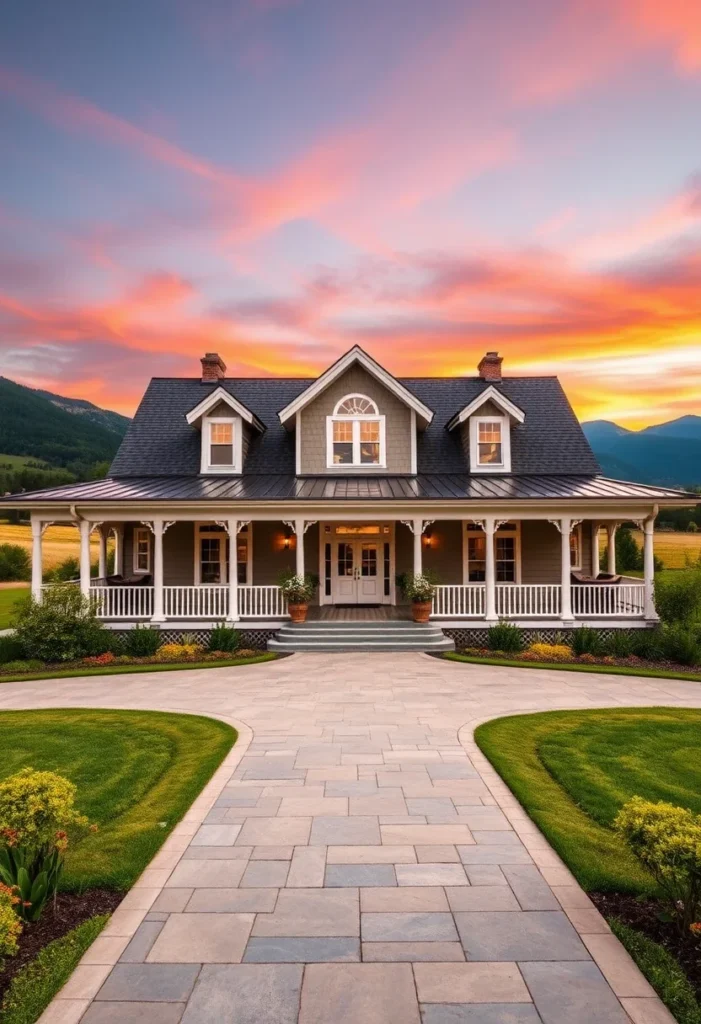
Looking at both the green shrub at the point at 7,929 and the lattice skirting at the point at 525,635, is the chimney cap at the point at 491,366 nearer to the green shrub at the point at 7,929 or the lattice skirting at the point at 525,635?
the lattice skirting at the point at 525,635

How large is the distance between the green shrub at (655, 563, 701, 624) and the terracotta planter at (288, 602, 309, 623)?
10.5m

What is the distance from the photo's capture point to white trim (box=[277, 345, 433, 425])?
19031 millimetres

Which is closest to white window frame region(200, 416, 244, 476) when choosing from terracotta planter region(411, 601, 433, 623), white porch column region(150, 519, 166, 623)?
white porch column region(150, 519, 166, 623)

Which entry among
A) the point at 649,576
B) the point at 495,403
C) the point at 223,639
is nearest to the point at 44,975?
the point at 223,639

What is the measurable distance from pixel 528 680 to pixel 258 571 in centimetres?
1030

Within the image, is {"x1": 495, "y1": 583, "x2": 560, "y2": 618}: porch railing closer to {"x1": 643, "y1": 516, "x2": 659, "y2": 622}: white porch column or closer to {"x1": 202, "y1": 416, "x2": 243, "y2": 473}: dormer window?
{"x1": 643, "y1": 516, "x2": 659, "y2": 622}: white porch column

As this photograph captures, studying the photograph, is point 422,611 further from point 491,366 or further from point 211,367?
point 211,367

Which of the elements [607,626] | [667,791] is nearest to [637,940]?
[667,791]

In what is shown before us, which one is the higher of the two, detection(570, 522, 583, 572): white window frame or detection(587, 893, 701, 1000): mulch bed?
detection(570, 522, 583, 572): white window frame

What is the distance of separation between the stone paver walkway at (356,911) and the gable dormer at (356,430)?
12.3m

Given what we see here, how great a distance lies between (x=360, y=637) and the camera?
15984mm

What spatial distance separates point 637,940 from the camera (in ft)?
12.7

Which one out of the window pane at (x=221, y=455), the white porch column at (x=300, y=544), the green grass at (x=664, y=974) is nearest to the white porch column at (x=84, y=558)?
the window pane at (x=221, y=455)

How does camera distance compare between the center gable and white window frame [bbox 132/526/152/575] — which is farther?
white window frame [bbox 132/526/152/575]
